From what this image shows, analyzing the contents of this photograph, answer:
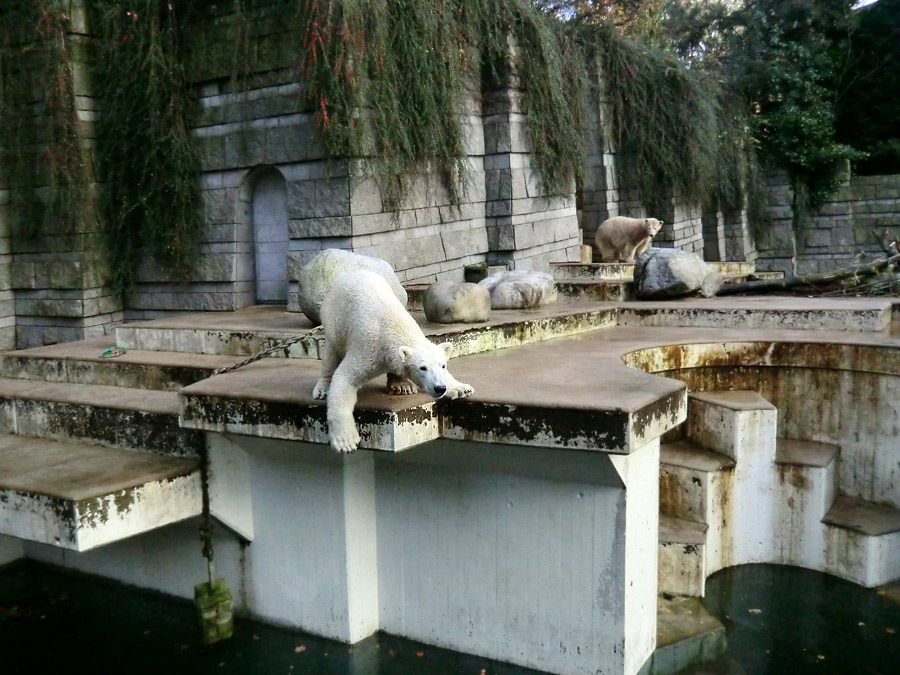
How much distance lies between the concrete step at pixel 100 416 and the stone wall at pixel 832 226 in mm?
14445

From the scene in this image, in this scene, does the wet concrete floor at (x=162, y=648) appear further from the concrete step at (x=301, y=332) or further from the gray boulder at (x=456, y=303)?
the gray boulder at (x=456, y=303)

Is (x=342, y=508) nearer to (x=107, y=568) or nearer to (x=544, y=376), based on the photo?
(x=544, y=376)

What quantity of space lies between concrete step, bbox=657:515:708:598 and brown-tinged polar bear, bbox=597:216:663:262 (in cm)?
526

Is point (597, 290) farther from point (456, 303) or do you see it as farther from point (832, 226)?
point (832, 226)

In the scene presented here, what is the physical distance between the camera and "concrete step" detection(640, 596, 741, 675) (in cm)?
420

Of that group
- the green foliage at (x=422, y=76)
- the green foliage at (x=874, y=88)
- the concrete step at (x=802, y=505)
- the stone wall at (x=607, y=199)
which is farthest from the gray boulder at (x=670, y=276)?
the green foliage at (x=874, y=88)

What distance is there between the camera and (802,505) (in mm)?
5250

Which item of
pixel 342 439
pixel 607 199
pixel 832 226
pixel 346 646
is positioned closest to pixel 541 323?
pixel 346 646

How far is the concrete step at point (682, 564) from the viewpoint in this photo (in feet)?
15.5

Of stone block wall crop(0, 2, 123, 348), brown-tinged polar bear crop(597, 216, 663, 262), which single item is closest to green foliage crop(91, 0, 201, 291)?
stone block wall crop(0, 2, 123, 348)

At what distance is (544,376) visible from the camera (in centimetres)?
430

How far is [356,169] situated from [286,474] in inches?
128

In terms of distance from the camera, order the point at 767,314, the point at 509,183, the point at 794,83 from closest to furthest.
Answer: the point at 767,314, the point at 509,183, the point at 794,83

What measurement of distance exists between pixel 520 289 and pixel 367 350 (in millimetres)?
3384
